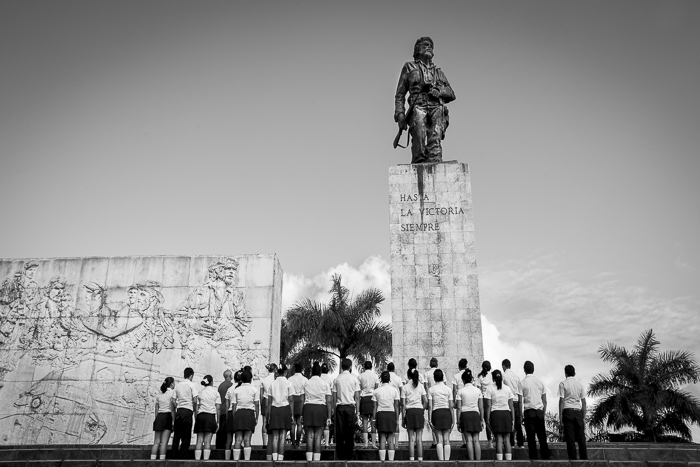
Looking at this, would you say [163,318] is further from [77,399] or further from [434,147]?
[434,147]

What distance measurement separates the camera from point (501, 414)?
24.7ft

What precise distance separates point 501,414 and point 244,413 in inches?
135

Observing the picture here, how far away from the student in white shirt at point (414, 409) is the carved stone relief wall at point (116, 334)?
22.5ft

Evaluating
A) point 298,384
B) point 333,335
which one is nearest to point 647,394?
point 333,335

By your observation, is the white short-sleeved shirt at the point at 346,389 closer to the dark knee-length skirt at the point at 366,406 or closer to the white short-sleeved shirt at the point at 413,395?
the dark knee-length skirt at the point at 366,406

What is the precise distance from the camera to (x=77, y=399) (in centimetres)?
1400

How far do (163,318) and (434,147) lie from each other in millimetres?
7905

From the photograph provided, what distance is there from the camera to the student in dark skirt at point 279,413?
25.0 feet

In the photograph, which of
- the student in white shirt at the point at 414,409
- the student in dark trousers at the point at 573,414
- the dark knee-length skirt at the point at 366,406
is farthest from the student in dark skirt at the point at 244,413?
the student in dark trousers at the point at 573,414

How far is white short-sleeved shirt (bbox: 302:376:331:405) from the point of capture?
302 inches

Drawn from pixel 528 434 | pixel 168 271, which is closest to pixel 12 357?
pixel 168 271

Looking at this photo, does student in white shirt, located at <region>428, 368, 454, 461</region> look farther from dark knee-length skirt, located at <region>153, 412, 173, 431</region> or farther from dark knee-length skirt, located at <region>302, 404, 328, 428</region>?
dark knee-length skirt, located at <region>153, 412, 173, 431</region>

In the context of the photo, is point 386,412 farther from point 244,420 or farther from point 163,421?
point 163,421

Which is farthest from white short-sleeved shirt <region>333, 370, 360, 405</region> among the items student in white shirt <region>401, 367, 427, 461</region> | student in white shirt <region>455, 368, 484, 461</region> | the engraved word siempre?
the engraved word siempre
